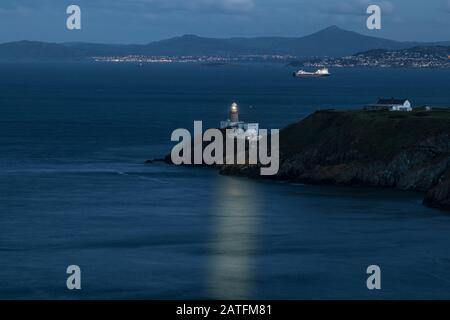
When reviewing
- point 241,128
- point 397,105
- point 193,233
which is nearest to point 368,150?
point 241,128

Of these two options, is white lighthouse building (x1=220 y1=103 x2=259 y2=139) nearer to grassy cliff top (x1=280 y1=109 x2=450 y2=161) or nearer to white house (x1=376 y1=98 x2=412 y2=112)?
grassy cliff top (x1=280 y1=109 x2=450 y2=161)

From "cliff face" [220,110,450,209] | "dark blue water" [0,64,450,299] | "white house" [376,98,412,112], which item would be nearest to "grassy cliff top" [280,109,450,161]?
"cliff face" [220,110,450,209]

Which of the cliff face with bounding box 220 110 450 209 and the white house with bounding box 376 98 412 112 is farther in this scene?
the white house with bounding box 376 98 412 112

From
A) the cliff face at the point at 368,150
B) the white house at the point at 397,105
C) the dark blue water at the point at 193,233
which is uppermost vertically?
the white house at the point at 397,105

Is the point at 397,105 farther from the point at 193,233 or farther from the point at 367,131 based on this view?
the point at 193,233

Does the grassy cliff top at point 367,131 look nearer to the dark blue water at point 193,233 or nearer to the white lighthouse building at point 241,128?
the dark blue water at point 193,233

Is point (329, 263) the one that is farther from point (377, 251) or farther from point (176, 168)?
point (176, 168)

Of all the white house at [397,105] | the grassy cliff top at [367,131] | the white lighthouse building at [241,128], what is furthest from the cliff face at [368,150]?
the white house at [397,105]
